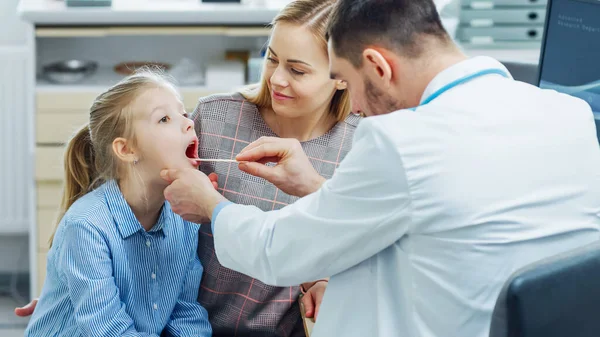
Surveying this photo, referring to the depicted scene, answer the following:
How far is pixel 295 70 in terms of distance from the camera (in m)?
1.74

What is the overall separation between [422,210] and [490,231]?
11 centimetres

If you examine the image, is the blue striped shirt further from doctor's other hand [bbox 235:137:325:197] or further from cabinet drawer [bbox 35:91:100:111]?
cabinet drawer [bbox 35:91:100:111]

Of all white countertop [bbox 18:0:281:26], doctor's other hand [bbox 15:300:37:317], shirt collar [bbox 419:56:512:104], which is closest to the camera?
shirt collar [bbox 419:56:512:104]

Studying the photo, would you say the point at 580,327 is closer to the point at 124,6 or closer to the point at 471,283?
the point at 471,283

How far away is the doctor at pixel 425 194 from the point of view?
1178 mm

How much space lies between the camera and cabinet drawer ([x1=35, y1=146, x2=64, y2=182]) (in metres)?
3.07

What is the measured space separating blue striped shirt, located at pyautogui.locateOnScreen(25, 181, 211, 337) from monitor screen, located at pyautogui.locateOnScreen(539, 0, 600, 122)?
2.98 feet

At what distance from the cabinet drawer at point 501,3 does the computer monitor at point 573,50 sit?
4.00ft

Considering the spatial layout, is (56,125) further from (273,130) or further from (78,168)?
(273,130)

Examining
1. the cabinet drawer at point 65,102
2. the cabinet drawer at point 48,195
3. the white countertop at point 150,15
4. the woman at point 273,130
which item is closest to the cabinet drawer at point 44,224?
the cabinet drawer at point 48,195

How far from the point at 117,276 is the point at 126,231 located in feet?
0.30

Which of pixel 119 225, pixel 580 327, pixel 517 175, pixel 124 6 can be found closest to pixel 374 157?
pixel 517 175

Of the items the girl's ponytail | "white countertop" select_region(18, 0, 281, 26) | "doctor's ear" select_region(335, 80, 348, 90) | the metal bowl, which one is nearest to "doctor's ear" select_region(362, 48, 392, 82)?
"doctor's ear" select_region(335, 80, 348, 90)

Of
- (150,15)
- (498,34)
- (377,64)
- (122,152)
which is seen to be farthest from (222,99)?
(498,34)
